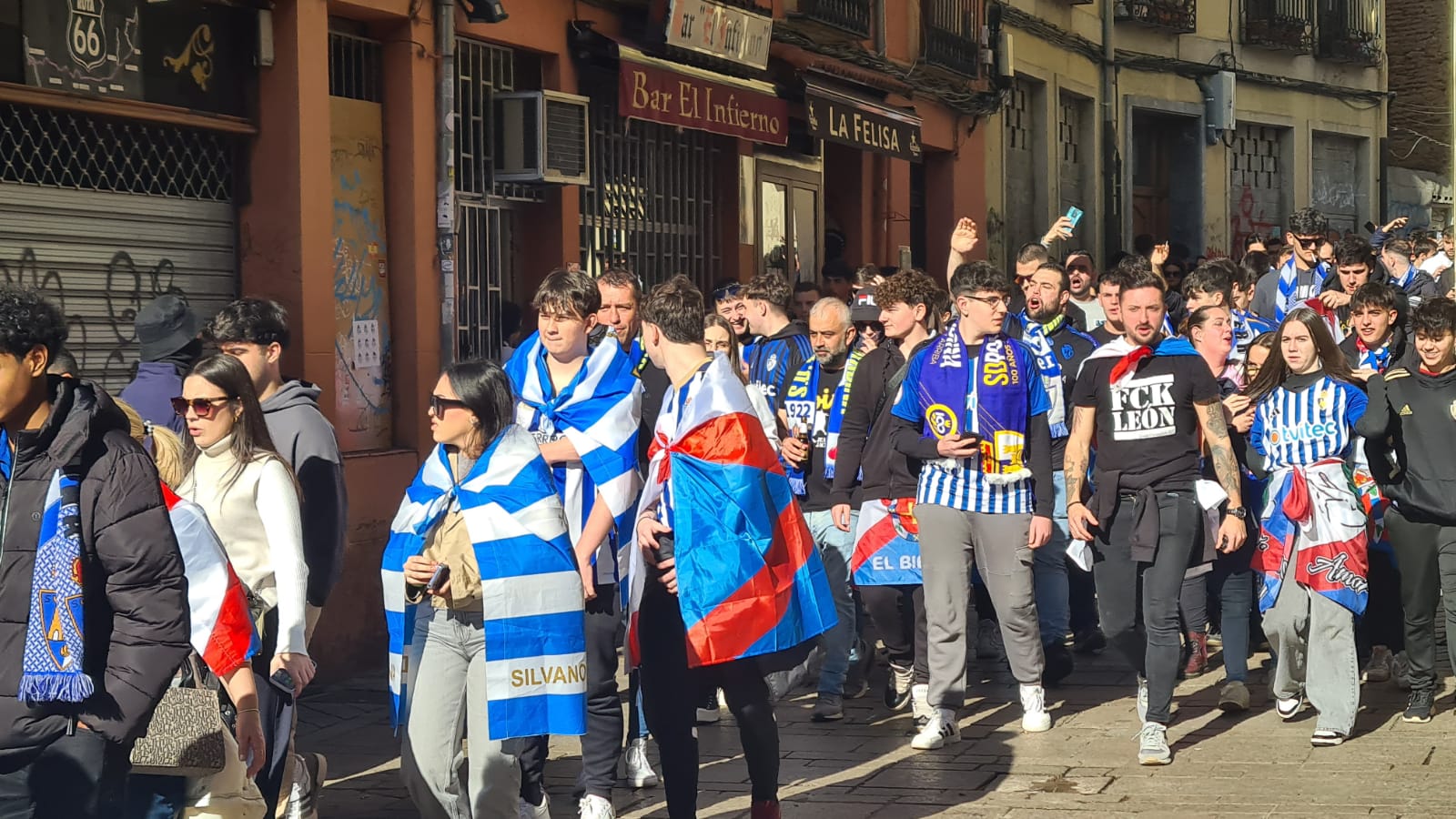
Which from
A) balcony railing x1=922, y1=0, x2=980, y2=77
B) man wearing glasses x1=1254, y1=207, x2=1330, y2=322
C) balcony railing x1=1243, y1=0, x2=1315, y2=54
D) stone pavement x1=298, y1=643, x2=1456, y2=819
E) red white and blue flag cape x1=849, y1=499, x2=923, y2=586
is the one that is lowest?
stone pavement x1=298, y1=643, x2=1456, y2=819

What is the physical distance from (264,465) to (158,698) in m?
1.61

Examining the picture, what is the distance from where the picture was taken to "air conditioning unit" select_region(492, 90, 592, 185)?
38.7 ft

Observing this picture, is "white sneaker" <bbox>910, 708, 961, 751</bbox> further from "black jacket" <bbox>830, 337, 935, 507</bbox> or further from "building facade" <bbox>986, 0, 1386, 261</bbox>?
"building facade" <bbox>986, 0, 1386, 261</bbox>

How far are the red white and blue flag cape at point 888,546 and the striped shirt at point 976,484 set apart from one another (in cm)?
39

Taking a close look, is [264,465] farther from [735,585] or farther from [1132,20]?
[1132,20]

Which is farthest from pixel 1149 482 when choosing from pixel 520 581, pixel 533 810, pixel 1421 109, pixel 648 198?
pixel 1421 109

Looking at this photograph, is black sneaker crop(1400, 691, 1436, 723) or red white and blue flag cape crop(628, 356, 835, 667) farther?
black sneaker crop(1400, 691, 1436, 723)

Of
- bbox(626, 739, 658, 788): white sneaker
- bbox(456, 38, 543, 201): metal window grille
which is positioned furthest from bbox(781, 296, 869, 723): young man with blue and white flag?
bbox(456, 38, 543, 201): metal window grille

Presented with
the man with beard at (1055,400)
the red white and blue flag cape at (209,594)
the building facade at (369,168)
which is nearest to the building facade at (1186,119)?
the building facade at (369,168)

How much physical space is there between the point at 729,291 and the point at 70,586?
21.6ft

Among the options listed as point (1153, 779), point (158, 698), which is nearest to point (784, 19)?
point (1153, 779)

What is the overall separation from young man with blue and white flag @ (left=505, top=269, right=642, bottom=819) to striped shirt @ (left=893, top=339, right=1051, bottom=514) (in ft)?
5.45

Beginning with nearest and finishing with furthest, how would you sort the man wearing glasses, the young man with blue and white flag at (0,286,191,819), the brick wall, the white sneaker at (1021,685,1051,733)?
the young man with blue and white flag at (0,286,191,819), the white sneaker at (1021,685,1051,733), the man wearing glasses, the brick wall

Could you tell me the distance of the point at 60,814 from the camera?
169 inches
